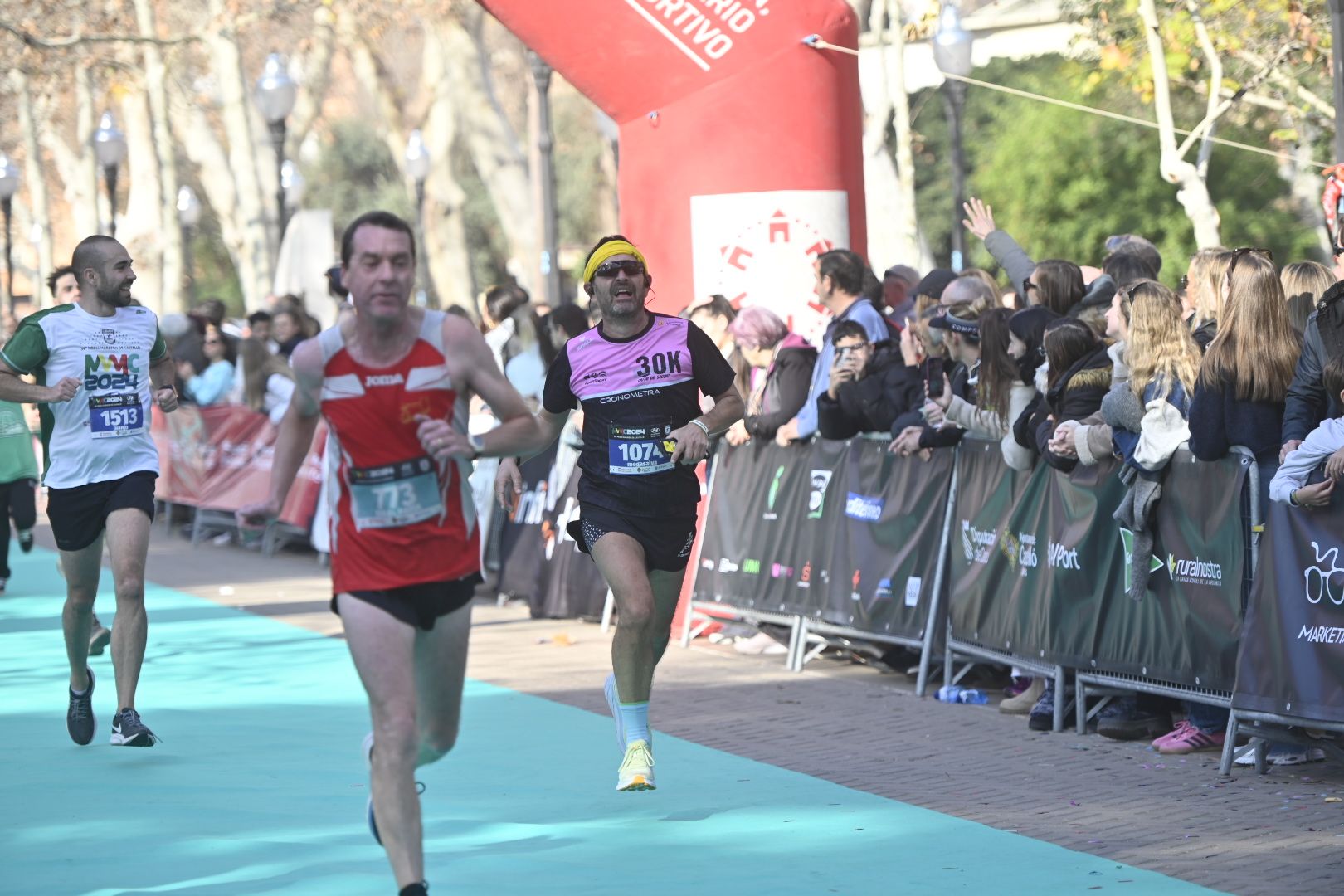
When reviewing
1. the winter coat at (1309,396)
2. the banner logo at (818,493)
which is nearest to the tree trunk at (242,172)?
the banner logo at (818,493)

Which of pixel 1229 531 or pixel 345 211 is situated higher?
pixel 345 211

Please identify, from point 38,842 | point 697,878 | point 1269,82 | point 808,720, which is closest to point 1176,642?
point 808,720

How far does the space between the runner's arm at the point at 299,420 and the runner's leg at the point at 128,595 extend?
9.35ft

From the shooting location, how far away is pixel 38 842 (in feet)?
23.7

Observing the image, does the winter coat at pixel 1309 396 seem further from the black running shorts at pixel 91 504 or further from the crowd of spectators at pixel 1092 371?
the black running shorts at pixel 91 504

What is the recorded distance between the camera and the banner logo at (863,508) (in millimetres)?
10828

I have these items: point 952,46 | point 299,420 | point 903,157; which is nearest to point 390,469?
point 299,420

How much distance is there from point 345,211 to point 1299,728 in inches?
2391

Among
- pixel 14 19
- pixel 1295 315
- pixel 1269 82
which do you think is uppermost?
pixel 14 19

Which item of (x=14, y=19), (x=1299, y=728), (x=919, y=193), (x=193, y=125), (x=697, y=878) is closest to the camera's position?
(x=697, y=878)

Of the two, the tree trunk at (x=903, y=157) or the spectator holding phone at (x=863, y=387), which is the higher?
the tree trunk at (x=903, y=157)

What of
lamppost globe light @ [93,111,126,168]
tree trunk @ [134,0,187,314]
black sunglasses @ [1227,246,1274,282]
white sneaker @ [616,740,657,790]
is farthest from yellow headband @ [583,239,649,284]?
tree trunk @ [134,0,187,314]

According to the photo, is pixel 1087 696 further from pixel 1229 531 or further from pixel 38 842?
pixel 38 842

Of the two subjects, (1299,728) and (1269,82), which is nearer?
(1299,728)
